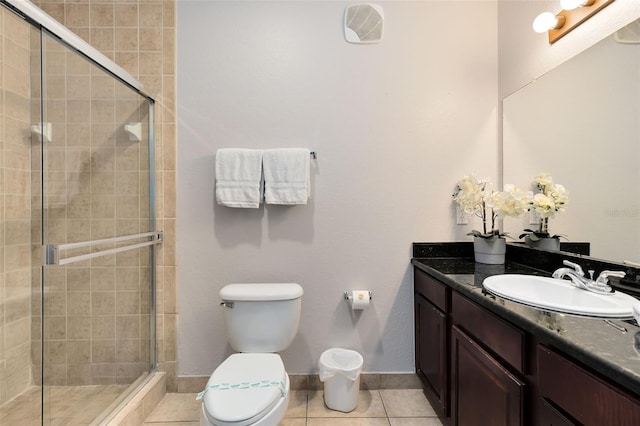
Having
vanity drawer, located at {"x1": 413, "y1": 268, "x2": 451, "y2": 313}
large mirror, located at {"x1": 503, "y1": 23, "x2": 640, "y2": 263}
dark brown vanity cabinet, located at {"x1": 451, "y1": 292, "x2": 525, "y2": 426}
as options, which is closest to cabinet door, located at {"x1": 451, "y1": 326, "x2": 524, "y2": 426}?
dark brown vanity cabinet, located at {"x1": 451, "y1": 292, "x2": 525, "y2": 426}

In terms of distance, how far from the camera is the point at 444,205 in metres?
1.89

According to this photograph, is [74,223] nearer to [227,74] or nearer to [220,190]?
[220,190]

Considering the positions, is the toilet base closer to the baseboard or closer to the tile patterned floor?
the tile patterned floor

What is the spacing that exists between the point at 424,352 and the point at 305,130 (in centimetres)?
150

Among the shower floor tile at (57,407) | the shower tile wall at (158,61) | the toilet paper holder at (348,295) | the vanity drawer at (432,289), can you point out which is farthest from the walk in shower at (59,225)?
the vanity drawer at (432,289)

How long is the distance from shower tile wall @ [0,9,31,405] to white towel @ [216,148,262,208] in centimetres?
81

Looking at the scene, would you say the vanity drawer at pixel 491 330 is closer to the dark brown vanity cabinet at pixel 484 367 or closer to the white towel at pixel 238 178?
the dark brown vanity cabinet at pixel 484 367

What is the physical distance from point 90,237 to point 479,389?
1.78 metres

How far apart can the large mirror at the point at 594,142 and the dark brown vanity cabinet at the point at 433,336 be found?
638 millimetres

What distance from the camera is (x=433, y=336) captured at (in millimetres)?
1593

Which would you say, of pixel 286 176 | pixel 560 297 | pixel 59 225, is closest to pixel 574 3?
pixel 560 297

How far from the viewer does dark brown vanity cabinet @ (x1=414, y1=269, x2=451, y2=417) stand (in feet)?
4.77

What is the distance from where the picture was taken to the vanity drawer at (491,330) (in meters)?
0.93

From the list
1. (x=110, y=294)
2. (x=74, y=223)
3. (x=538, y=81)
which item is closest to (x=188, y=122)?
(x=74, y=223)
